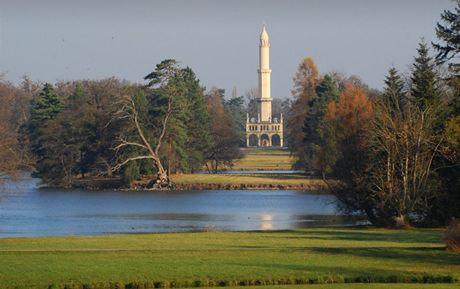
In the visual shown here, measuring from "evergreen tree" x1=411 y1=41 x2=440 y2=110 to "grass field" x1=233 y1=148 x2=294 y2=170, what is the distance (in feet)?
224

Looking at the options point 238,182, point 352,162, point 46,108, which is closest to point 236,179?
point 238,182

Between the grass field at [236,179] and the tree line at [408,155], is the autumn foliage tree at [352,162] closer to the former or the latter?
the tree line at [408,155]

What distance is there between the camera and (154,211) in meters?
69.5

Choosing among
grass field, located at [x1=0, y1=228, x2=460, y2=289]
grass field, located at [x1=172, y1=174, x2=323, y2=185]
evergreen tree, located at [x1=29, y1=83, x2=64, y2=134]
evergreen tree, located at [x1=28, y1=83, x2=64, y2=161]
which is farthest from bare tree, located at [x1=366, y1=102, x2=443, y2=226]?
evergreen tree, located at [x1=29, y1=83, x2=64, y2=134]

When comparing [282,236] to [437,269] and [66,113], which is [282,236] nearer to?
[437,269]

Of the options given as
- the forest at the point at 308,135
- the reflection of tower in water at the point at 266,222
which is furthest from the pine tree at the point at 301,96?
the reflection of tower in water at the point at 266,222

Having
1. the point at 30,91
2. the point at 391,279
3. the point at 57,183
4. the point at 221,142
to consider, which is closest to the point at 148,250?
the point at 391,279

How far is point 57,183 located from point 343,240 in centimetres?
6187

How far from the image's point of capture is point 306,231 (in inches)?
1897

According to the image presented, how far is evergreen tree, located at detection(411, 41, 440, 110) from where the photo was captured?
5459cm

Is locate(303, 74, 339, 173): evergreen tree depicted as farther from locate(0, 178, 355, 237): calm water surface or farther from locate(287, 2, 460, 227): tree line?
locate(287, 2, 460, 227): tree line

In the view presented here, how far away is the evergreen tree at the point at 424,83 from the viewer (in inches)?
2149

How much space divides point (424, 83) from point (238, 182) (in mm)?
43902

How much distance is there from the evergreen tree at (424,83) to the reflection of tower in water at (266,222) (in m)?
10.2
